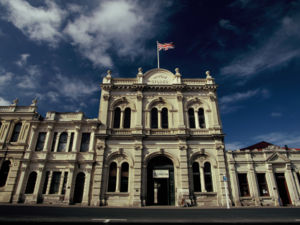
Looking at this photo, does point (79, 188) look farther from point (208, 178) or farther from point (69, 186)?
point (208, 178)

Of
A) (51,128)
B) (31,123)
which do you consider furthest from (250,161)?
(31,123)

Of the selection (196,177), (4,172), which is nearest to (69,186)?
(4,172)

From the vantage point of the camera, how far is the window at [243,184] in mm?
18594

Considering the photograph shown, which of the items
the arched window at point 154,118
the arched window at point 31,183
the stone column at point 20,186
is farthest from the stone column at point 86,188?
the arched window at point 154,118

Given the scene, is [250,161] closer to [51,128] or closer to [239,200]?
[239,200]

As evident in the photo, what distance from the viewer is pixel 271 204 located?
702 inches

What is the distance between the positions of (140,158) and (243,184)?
37.6 ft

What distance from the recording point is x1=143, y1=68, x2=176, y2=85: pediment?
919 inches

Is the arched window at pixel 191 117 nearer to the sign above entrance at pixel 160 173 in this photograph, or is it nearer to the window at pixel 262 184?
the sign above entrance at pixel 160 173

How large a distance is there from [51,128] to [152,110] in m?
12.4

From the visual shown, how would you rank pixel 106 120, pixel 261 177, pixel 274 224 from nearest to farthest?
pixel 274 224 → pixel 261 177 → pixel 106 120

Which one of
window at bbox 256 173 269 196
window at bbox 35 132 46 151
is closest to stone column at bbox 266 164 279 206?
window at bbox 256 173 269 196

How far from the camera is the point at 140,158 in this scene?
19.2 m

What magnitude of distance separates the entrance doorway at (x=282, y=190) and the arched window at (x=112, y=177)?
17380mm
